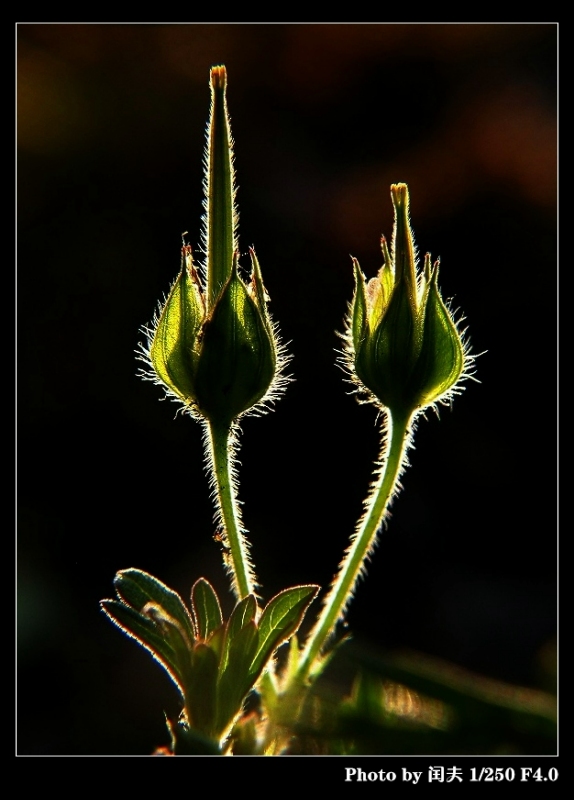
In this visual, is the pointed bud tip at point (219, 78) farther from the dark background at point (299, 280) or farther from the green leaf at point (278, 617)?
the dark background at point (299, 280)

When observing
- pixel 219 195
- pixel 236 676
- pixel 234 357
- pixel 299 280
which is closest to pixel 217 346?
pixel 234 357

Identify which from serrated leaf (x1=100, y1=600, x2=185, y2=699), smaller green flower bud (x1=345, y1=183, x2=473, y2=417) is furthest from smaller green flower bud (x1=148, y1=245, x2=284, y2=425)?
serrated leaf (x1=100, y1=600, x2=185, y2=699)

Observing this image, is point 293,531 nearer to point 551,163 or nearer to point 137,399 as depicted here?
point 137,399

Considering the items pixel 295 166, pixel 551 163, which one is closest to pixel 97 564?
pixel 295 166

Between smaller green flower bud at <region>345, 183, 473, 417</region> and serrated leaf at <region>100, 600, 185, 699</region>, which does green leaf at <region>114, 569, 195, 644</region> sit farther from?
smaller green flower bud at <region>345, 183, 473, 417</region>

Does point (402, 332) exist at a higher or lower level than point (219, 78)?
lower

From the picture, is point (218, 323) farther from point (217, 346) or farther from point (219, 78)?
point (219, 78)
